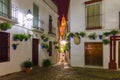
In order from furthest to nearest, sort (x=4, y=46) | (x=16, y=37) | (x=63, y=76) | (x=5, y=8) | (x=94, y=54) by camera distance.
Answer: (x=94, y=54)
(x=16, y=37)
(x=5, y=8)
(x=63, y=76)
(x=4, y=46)

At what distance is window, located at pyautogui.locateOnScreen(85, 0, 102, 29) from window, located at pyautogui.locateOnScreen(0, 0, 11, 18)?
22.2ft

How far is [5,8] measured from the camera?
11.4m

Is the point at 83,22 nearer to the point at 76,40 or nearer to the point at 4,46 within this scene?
the point at 76,40

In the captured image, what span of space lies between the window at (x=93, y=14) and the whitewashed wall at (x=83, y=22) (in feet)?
1.11

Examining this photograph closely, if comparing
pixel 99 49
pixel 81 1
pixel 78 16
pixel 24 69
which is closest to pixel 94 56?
pixel 99 49

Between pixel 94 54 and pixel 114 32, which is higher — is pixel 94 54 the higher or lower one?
the lower one

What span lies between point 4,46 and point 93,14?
7.70m

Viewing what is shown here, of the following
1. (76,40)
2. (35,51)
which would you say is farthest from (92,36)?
(35,51)

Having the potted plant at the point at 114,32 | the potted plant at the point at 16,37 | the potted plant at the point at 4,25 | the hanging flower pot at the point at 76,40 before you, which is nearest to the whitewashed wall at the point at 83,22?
the hanging flower pot at the point at 76,40

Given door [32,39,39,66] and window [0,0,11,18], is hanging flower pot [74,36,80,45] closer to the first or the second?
door [32,39,39,66]

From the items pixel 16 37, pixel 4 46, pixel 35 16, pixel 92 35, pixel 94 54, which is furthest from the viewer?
pixel 35 16

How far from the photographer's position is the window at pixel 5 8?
36.1 feet

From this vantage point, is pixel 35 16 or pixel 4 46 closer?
pixel 4 46

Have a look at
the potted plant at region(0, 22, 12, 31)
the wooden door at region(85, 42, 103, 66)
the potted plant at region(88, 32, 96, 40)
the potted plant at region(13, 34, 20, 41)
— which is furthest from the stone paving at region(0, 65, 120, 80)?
the potted plant at region(88, 32, 96, 40)
